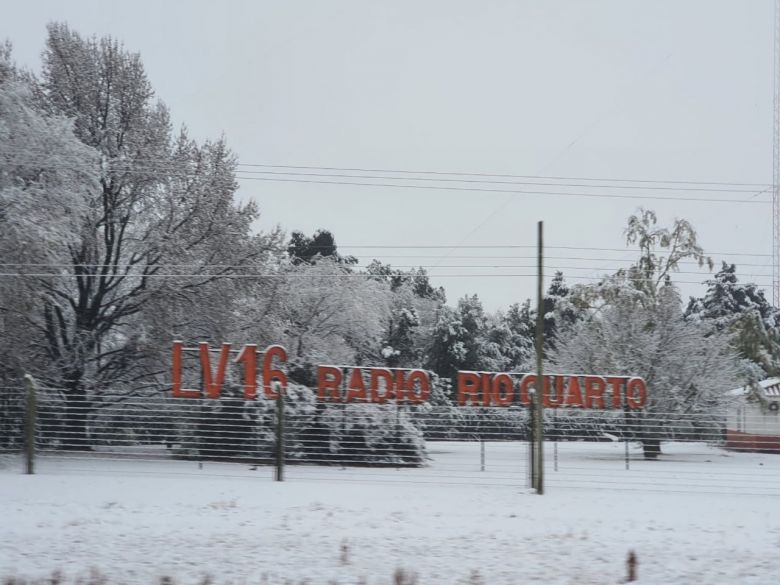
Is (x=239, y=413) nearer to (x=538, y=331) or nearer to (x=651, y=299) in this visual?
(x=538, y=331)

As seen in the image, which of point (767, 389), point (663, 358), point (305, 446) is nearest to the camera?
point (305, 446)

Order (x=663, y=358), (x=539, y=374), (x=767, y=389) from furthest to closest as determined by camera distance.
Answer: (x=767, y=389), (x=663, y=358), (x=539, y=374)

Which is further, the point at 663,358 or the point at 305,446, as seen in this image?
the point at 663,358

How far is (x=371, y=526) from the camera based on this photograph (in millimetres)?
11180

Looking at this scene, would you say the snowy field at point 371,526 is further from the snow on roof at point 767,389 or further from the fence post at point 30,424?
the snow on roof at point 767,389

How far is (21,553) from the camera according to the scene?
28.4ft

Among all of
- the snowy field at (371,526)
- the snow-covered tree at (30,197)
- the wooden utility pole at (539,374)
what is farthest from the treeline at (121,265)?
the wooden utility pole at (539,374)

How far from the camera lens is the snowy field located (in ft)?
27.2

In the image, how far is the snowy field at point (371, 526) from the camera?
829 cm

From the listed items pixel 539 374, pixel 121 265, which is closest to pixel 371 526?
pixel 539 374

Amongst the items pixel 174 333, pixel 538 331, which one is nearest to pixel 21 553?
pixel 538 331

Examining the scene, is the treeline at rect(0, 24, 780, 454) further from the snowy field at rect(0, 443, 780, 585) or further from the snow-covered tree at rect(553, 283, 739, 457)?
the snowy field at rect(0, 443, 780, 585)

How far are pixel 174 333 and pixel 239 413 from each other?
300 centimetres

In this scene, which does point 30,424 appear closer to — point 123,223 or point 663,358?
point 123,223
